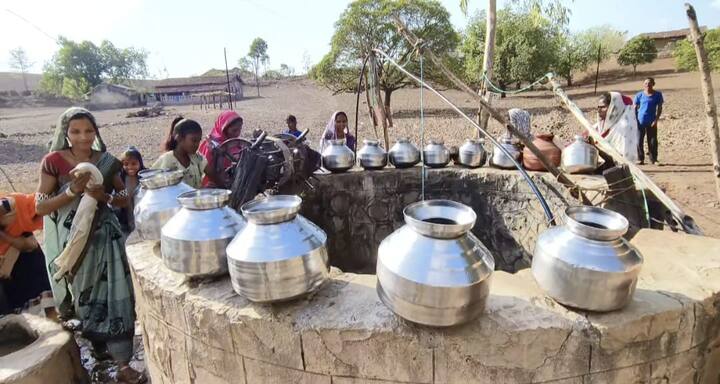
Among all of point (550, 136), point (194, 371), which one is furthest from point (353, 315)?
point (550, 136)

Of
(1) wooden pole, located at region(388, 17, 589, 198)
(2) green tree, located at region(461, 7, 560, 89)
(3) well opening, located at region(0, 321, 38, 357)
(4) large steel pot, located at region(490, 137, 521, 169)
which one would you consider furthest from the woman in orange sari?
(2) green tree, located at region(461, 7, 560, 89)

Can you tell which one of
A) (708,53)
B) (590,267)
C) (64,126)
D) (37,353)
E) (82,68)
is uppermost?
(82,68)

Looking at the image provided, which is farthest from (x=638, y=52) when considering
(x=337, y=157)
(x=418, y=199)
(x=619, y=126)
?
(x=337, y=157)

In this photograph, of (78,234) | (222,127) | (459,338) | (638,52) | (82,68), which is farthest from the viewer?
(82,68)

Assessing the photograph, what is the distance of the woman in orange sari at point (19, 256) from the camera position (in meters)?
2.70

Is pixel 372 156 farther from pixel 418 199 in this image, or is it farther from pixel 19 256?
pixel 19 256

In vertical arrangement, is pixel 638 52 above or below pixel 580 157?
above

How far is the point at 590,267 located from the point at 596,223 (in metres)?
0.33

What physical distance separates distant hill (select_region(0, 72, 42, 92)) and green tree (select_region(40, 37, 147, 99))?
54.3ft

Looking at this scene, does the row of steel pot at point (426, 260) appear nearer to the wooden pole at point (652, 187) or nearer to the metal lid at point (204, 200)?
the metal lid at point (204, 200)

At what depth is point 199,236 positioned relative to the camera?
1503 mm

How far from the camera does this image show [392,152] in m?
4.04

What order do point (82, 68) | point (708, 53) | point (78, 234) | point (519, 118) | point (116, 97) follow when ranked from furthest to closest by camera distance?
point (82, 68) → point (116, 97) → point (708, 53) → point (519, 118) → point (78, 234)

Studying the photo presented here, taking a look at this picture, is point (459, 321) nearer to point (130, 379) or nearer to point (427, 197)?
point (130, 379)
